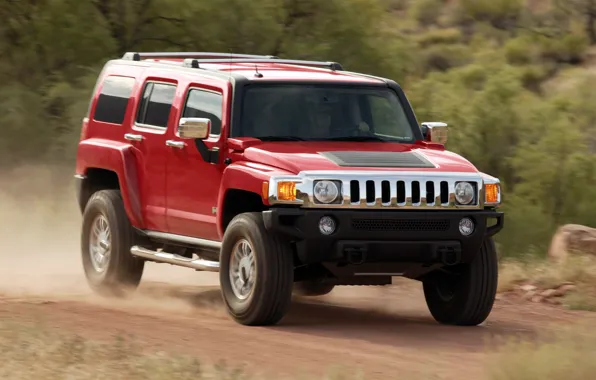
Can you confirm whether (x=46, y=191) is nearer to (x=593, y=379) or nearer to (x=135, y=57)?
(x=135, y=57)

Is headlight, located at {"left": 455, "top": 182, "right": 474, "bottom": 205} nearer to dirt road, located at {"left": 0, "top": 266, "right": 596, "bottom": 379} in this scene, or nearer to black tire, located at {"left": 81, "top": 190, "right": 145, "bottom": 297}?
dirt road, located at {"left": 0, "top": 266, "right": 596, "bottom": 379}

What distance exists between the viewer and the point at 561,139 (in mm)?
22828

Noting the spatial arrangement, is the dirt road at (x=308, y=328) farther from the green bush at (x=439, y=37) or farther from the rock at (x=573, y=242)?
the green bush at (x=439, y=37)

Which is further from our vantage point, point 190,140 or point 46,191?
point 46,191

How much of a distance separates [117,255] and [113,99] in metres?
1.40

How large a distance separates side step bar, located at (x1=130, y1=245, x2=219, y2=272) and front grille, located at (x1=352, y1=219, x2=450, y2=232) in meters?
1.33

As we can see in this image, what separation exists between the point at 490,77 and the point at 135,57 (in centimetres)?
1357

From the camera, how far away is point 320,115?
421 inches

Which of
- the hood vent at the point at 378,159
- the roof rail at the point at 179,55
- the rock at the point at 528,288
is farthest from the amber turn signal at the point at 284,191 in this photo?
the rock at the point at 528,288

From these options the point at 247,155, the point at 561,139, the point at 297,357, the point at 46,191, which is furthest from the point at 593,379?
the point at 561,139

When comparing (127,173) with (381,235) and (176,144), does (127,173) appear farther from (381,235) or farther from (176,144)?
(381,235)

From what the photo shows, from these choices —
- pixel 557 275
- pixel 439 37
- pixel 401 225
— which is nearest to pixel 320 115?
pixel 401 225

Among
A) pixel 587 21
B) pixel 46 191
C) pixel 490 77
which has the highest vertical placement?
pixel 587 21

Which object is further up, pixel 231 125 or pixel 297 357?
pixel 231 125
